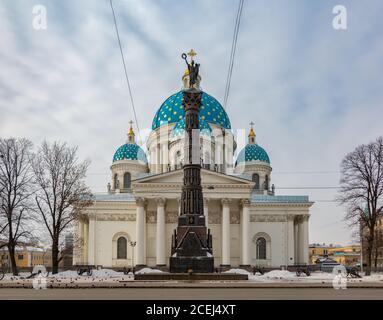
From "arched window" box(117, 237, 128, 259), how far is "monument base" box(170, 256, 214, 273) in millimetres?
30541

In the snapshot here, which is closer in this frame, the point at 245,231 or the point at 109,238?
the point at 245,231

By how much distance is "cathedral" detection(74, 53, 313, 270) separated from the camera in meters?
49.9

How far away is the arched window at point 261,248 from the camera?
2194 inches

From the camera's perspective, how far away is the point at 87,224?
57312 millimetres

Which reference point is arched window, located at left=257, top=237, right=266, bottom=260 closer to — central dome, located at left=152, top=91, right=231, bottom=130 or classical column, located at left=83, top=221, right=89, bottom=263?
central dome, located at left=152, top=91, right=231, bottom=130

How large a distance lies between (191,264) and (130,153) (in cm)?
4177

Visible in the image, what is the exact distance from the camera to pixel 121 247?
55750 millimetres

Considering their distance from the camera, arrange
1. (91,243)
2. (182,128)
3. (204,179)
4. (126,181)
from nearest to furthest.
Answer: (204,179) → (91,243) → (182,128) → (126,181)

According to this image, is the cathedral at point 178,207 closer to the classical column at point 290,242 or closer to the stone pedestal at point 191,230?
the classical column at point 290,242

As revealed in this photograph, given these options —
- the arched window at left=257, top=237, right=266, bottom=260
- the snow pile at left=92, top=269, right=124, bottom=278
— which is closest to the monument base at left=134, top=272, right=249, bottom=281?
the snow pile at left=92, top=269, right=124, bottom=278

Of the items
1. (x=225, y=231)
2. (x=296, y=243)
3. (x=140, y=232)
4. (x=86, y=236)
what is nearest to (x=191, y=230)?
(x=225, y=231)

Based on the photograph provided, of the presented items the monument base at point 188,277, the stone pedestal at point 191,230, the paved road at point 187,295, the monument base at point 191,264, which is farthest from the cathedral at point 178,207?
the paved road at point 187,295

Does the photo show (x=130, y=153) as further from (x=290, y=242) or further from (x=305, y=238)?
(x=305, y=238)

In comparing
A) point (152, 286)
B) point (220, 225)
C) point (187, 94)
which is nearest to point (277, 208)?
point (220, 225)
